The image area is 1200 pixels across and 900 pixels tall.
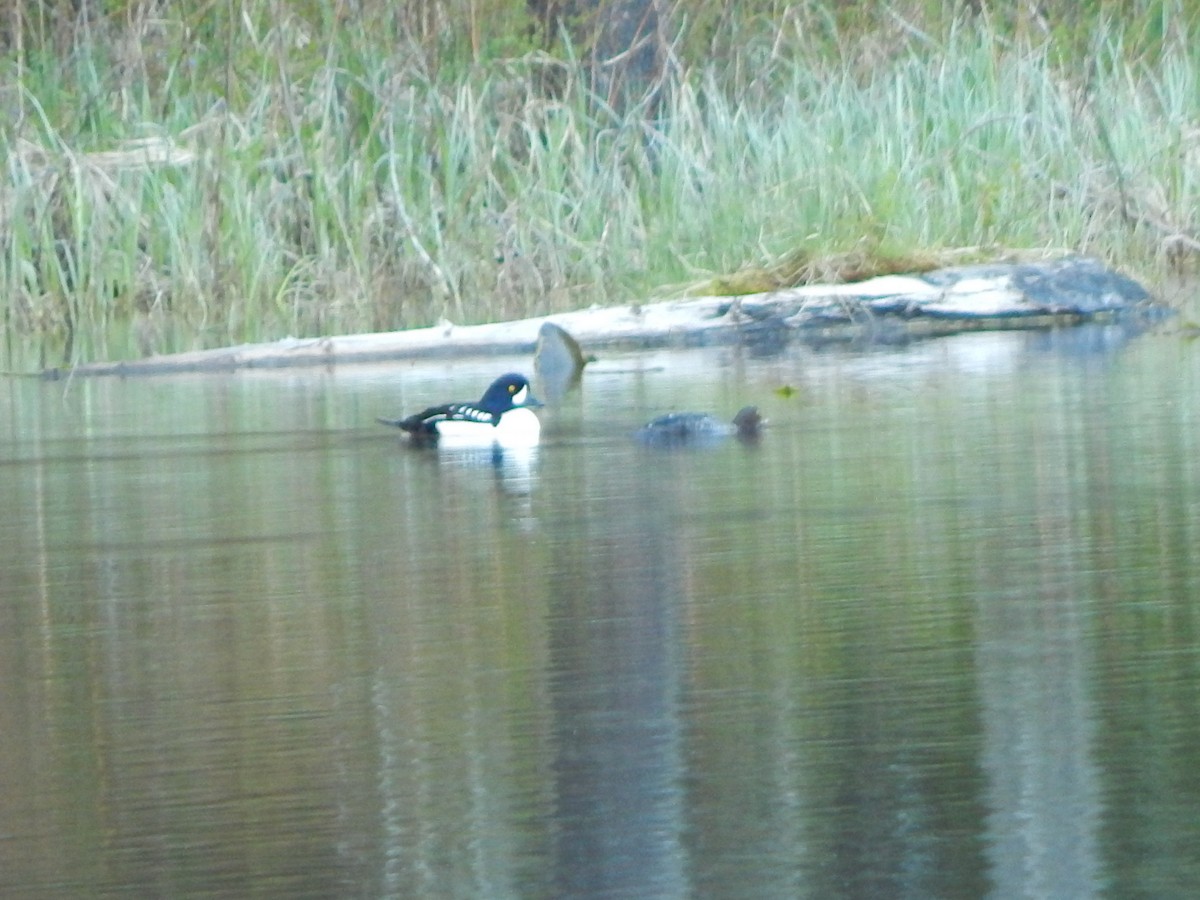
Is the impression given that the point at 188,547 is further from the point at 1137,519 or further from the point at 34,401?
the point at 34,401

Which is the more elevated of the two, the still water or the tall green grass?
the tall green grass

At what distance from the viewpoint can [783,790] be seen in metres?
2.89

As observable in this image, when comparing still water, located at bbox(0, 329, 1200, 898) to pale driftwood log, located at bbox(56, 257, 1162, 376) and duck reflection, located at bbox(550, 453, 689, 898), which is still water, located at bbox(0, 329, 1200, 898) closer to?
duck reflection, located at bbox(550, 453, 689, 898)

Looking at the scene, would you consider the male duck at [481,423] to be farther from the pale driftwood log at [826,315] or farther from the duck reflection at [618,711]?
the pale driftwood log at [826,315]

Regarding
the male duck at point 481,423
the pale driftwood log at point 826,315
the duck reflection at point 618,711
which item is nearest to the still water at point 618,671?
the duck reflection at point 618,711

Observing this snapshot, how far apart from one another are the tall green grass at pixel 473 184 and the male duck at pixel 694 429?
4.47m

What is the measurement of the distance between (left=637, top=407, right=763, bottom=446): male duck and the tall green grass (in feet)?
14.7

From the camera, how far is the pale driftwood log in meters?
10.2

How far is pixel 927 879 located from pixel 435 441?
4.69m

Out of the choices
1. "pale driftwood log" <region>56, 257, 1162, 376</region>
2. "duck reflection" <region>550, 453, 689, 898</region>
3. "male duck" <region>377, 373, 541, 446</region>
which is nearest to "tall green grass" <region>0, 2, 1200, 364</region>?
"pale driftwood log" <region>56, 257, 1162, 376</region>

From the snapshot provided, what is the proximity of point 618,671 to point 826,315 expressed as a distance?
737 cm

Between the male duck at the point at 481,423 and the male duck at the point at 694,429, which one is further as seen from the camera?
the male duck at the point at 481,423

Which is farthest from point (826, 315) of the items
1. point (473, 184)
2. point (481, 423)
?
point (481, 423)

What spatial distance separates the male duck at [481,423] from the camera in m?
7.17
